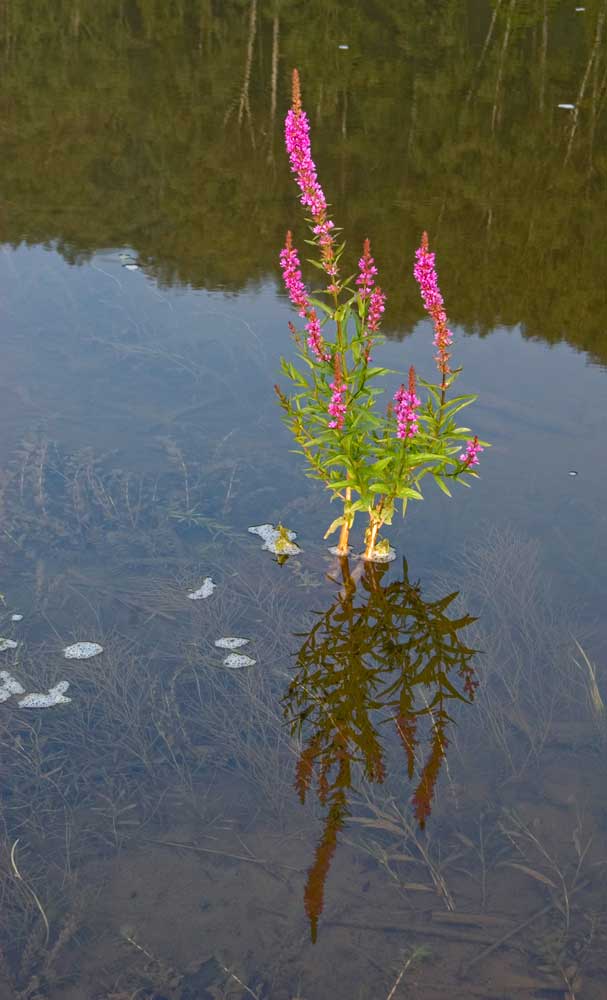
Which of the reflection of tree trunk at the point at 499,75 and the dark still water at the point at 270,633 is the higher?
the reflection of tree trunk at the point at 499,75

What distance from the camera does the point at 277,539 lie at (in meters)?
6.13

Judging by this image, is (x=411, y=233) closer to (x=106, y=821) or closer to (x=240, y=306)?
(x=240, y=306)

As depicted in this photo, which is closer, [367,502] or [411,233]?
[367,502]

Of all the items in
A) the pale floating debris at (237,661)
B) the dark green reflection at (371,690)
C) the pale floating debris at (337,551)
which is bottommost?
the dark green reflection at (371,690)

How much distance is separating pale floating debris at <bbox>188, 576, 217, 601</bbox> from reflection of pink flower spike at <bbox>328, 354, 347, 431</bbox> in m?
1.10

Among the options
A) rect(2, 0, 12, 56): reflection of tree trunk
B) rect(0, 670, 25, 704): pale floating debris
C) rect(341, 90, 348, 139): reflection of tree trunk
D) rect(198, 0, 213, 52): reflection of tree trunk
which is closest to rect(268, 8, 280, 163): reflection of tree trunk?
rect(341, 90, 348, 139): reflection of tree trunk

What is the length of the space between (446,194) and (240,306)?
15.1 feet

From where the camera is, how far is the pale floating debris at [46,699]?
4.80 metres

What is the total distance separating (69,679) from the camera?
16.3ft

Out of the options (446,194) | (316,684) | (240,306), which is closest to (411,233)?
(446,194)

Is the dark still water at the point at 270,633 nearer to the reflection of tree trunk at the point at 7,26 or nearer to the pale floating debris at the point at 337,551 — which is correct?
the pale floating debris at the point at 337,551

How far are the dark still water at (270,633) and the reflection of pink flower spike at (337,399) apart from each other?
0.91 m

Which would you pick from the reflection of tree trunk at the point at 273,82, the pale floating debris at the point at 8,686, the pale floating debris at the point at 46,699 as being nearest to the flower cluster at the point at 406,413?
the pale floating debris at the point at 46,699

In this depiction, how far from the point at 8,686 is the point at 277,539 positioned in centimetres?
187
